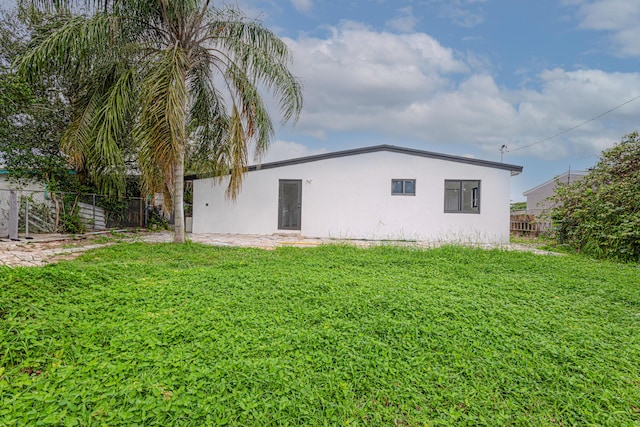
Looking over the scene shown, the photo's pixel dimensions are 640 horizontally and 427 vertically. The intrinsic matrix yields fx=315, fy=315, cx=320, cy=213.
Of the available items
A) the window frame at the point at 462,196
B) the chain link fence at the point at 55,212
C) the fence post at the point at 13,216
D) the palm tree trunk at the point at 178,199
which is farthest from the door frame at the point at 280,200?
the fence post at the point at 13,216

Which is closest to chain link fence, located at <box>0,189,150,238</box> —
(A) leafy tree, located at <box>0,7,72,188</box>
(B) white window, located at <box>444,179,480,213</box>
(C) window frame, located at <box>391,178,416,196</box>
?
(A) leafy tree, located at <box>0,7,72,188</box>

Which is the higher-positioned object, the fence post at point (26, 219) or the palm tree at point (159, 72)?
the palm tree at point (159, 72)

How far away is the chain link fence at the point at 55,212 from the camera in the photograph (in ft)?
27.8

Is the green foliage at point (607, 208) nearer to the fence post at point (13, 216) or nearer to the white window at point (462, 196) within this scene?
the white window at point (462, 196)

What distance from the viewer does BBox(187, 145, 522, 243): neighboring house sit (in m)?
10.2

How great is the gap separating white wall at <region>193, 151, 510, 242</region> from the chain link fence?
3048mm

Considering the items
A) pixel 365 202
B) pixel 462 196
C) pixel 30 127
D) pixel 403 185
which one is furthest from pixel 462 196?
pixel 30 127

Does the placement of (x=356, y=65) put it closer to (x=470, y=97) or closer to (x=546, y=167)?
(x=470, y=97)

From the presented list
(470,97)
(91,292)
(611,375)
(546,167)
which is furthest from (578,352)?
(546,167)

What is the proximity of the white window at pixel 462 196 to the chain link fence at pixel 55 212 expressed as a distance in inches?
446

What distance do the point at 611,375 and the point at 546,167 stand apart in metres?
14.1

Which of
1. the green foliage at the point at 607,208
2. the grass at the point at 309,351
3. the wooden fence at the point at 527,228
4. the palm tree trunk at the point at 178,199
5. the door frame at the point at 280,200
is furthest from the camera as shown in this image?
the wooden fence at the point at 527,228

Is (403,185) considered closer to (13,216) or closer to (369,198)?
(369,198)

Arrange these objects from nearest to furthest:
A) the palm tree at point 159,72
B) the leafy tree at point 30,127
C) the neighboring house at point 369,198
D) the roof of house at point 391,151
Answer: the palm tree at point 159,72 → the leafy tree at point 30,127 → the roof of house at point 391,151 → the neighboring house at point 369,198
